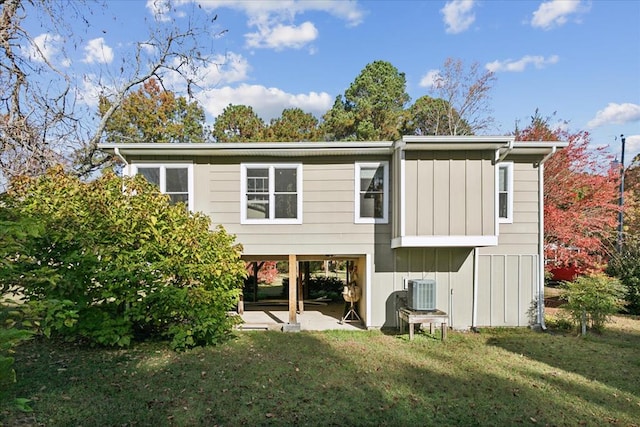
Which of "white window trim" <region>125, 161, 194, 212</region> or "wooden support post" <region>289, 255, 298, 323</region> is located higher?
"white window trim" <region>125, 161, 194, 212</region>

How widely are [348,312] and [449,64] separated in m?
16.3

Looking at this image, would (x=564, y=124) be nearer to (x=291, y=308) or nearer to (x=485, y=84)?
(x=485, y=84)

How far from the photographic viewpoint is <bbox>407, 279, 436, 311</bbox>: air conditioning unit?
7.31m

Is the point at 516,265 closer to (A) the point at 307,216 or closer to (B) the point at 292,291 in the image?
(A) the point at 307,216

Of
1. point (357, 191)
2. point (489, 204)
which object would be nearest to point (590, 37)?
point (489, 204)

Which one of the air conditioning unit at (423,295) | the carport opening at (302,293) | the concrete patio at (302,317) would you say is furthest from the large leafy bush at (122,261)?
the air conditioning unit at (423,295)

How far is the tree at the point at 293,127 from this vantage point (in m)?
20.2

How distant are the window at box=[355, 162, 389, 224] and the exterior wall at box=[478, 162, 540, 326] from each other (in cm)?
242

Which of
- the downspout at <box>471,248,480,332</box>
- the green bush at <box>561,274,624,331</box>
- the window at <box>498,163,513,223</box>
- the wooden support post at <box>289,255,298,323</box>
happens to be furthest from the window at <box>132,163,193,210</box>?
the green bush at <box>561,274,624,331</box>

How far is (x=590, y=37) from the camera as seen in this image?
874cm

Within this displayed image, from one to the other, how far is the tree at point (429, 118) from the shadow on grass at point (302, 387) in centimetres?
1615

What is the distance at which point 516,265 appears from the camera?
8133 millimetres

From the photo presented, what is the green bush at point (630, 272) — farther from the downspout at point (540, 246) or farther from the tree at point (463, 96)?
the tree at point (463, 96)

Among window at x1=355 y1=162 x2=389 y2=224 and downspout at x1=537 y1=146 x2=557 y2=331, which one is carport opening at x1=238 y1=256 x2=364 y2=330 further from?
downspout at x1=537 y1=146 x2=557 y2=331
